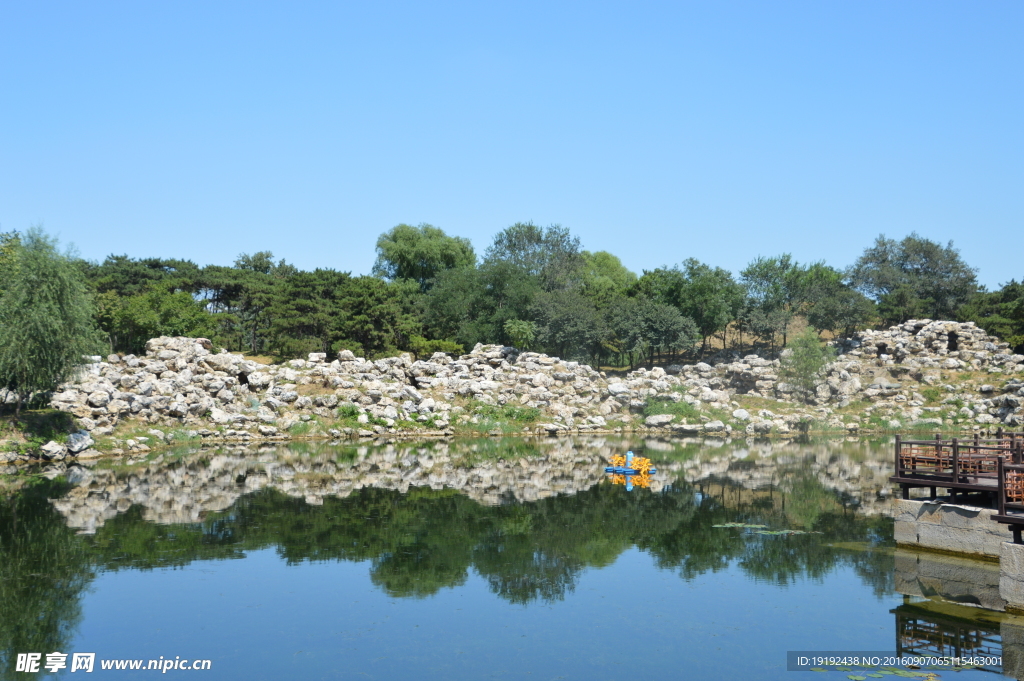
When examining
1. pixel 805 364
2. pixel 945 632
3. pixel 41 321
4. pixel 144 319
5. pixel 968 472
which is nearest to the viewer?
pixel 945 632

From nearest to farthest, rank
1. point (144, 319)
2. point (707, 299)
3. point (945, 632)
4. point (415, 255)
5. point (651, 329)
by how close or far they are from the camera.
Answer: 1. point (945, 632)
2. point (144, 319)
3. point (651, 329)
4. point (707, 299)
5. point (415, 255)

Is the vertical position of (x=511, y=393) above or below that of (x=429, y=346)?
below

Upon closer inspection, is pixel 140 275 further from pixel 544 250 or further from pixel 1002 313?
pixel 1002 313

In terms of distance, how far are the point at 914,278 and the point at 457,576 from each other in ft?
276

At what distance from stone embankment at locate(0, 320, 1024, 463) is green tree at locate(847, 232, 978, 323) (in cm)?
1115

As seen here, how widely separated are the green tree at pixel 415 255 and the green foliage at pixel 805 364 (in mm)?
45957

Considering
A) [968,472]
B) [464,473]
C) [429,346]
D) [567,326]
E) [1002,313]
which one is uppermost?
[1002,313]

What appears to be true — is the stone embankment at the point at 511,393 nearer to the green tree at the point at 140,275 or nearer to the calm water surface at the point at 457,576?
the calm water surface at the point at 457,576

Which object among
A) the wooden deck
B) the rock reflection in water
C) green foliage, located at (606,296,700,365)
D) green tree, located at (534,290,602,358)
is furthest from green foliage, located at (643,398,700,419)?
the wooden deck

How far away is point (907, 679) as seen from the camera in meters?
12.8

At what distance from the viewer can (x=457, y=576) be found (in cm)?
1939

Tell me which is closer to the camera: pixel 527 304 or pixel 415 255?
pixel 527 304

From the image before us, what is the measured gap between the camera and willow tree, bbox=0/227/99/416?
38844 mm

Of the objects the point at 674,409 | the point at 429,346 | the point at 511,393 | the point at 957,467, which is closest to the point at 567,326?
the point at 429,346
